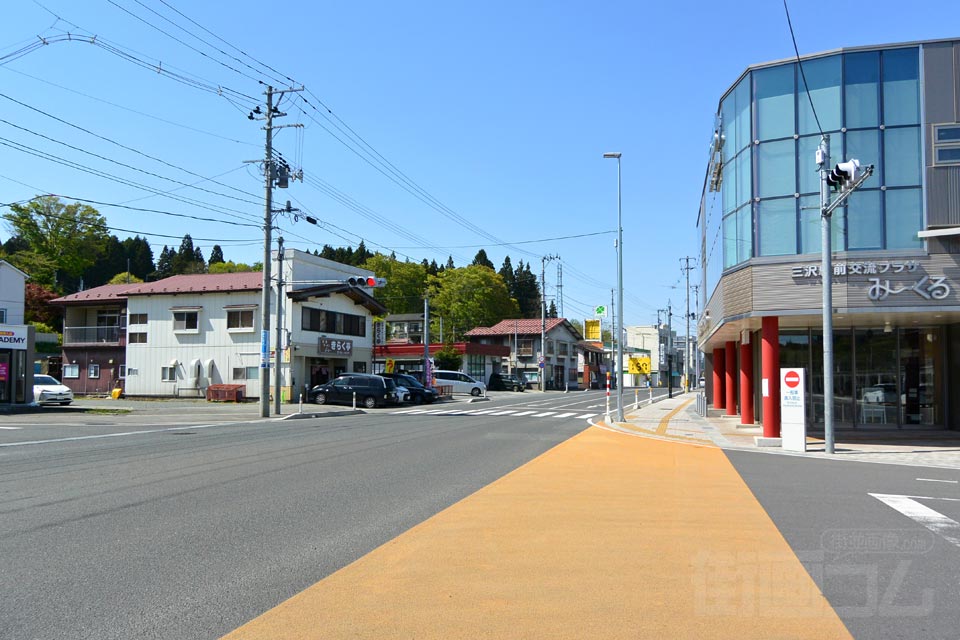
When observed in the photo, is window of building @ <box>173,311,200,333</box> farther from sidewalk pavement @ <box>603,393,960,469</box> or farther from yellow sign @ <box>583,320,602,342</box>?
yellow sign @ <box>583,320,602,342</box>

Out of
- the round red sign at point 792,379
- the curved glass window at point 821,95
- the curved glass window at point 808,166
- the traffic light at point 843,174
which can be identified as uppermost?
the curved glass window at point 821,95

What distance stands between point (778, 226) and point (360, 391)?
2447cm

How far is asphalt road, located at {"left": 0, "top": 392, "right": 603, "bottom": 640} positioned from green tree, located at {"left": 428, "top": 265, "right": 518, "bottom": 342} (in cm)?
7559

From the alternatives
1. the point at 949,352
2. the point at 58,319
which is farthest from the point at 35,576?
the point at 58,319

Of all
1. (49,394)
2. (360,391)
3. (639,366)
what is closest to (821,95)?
(639,366)

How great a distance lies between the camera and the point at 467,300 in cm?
9406

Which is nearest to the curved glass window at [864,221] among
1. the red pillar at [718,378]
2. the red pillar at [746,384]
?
the red pillar at [746,384]

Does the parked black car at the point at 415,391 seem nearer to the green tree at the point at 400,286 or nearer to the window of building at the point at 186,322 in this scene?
the window of building at the point at 186,322

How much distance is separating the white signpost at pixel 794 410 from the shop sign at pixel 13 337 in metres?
31.2

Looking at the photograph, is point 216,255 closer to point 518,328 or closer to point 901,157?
point 518,328

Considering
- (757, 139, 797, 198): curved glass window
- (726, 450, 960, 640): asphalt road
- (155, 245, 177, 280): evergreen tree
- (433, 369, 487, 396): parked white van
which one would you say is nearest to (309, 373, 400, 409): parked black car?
(433, 369, 487, 396): parked white van

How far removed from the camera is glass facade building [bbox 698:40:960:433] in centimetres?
1934

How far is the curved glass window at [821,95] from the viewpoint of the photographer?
20.1 meters

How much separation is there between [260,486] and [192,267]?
101 m
